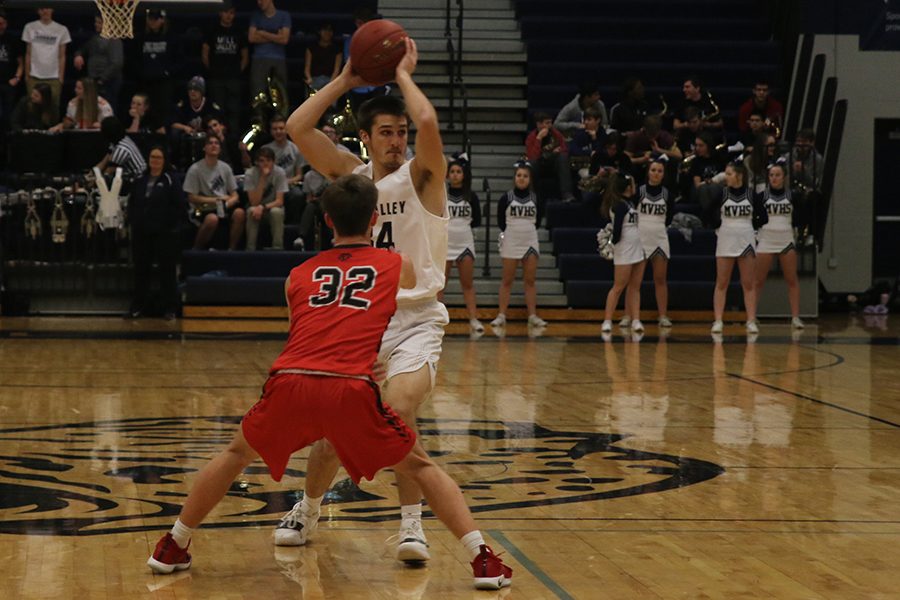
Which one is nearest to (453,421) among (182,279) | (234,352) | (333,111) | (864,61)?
(234,352)

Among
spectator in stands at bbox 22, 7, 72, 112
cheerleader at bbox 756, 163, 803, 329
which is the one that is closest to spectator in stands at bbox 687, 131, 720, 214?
cheerleader at bbox 756, 163, 803, 329

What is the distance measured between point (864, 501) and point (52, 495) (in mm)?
3264

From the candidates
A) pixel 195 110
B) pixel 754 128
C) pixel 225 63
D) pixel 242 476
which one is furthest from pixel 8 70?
pixel 242 476

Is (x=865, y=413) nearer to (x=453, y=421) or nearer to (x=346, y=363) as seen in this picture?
(x=453, y=421)

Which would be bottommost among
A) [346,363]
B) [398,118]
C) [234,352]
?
[234,352]

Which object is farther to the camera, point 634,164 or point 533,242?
point 634,164

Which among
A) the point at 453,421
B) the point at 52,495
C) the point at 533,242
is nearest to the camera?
the point at 52,495

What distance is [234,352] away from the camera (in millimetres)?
11969

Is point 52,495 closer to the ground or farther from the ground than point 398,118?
closer to the ground

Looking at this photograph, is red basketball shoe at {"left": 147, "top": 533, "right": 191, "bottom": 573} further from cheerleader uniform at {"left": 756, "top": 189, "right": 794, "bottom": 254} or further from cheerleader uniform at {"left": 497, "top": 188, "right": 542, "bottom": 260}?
cheerleader uniform at {"left": 756, "top": 189, "right": 794, "bottom": 254}

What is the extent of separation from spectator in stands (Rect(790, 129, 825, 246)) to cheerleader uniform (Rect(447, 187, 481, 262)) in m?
4.46

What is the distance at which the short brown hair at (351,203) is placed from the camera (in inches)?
173

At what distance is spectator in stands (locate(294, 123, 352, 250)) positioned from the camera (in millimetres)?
15930

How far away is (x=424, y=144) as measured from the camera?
4.67 metres
